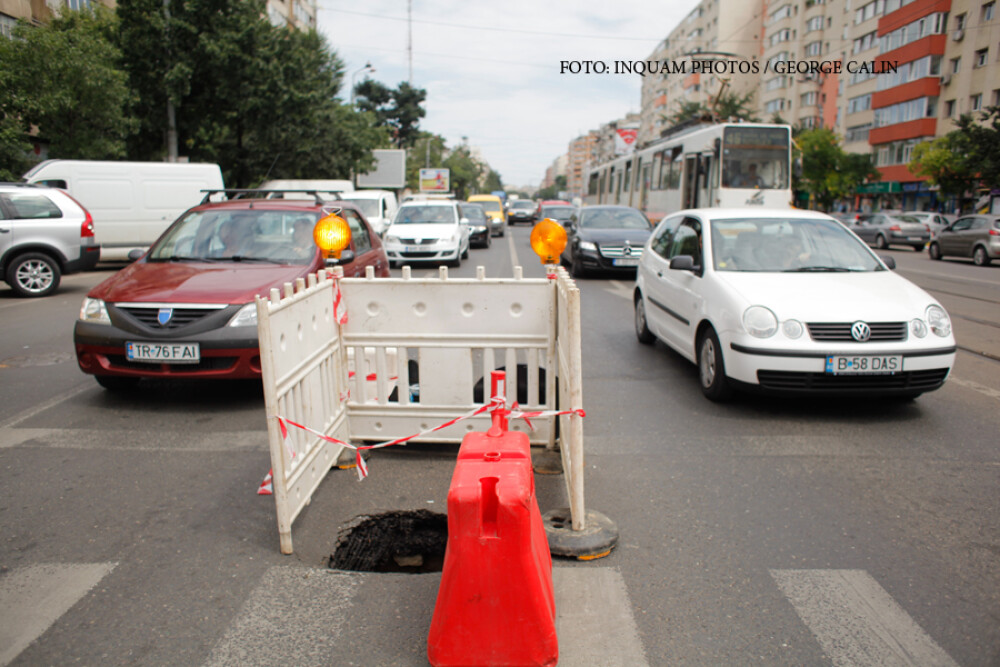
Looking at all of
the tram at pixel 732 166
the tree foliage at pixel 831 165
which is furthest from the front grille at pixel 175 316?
the tree foliage at pixel 831 165

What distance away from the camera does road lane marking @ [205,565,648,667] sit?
2.74m

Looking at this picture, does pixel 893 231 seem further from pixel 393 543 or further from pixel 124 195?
pixel 393 543

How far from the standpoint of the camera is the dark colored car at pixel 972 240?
74.1 feet

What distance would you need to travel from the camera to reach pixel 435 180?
80062 mm

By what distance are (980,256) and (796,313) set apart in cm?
2136

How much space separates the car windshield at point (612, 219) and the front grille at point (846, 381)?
11655 mm

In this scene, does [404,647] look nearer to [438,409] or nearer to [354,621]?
[354,621]

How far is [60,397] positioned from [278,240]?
2261 mm

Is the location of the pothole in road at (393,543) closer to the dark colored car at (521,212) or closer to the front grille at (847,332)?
the front grille at (847,332)

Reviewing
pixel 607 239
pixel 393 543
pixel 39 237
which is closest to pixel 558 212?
pixel 607 239

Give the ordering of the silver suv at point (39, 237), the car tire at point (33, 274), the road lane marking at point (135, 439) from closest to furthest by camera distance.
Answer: the road lane marking at point (135, 439), the silver suv at point (39, 237), the car tire at point (33, 274)

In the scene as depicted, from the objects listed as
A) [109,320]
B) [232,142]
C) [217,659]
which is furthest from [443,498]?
[232,142]

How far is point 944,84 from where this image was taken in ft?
155

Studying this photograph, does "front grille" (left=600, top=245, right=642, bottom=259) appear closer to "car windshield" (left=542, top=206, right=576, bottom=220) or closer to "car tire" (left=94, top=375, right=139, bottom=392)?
"car tire" (left=94, top=375, right=139, bottom=392)
